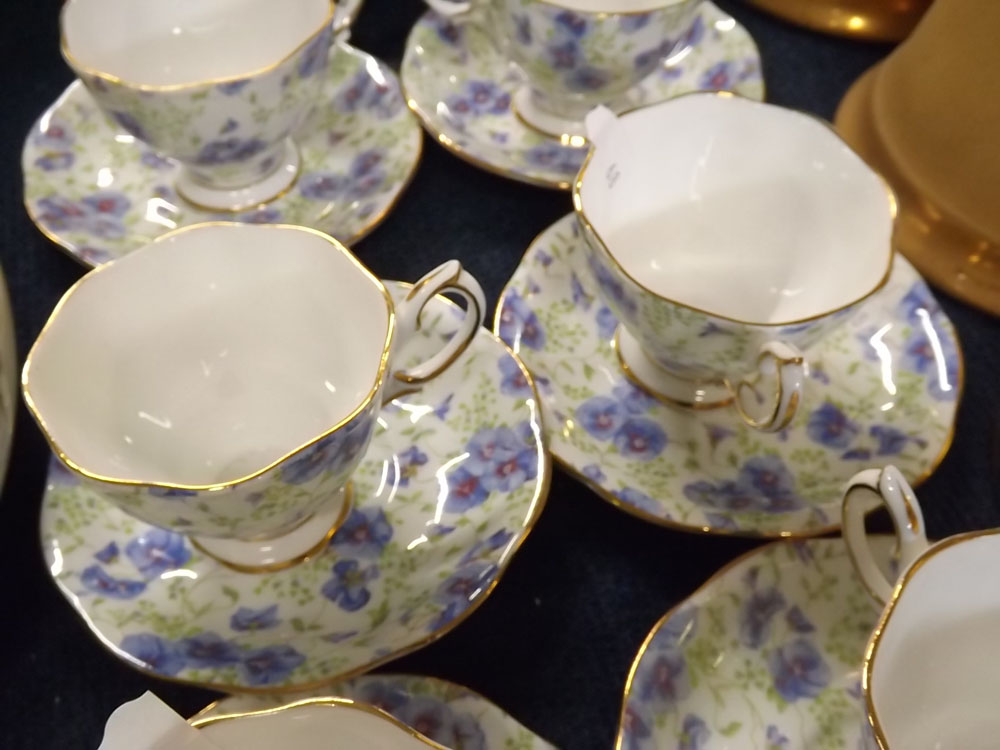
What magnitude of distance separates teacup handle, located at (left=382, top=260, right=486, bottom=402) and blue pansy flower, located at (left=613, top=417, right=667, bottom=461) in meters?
0.13

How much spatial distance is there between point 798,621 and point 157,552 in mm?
373

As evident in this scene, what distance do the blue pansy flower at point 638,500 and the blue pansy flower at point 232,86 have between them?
1.23ft

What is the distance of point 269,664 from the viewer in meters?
0.46

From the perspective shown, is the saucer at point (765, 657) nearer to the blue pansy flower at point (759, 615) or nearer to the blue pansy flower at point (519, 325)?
the blue pansy flower at point (759, 615)

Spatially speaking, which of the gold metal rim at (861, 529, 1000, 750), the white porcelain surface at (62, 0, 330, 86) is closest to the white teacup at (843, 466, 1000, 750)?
the gold metal rim at (861, 529, 1000, 750)

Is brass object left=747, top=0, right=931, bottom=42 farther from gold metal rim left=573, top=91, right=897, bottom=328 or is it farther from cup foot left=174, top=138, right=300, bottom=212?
cup foot left=174, top=138, right=300, bottom=212

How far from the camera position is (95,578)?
1.61 ft

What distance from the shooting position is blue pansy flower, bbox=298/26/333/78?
624 millimetres

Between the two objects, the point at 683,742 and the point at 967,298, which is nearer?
the point at 683,742

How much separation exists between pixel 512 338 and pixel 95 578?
296 millimetres

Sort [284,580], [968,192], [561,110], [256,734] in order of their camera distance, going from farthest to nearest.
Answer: [561,110] < [968,192] < [284,580] < [256,734]

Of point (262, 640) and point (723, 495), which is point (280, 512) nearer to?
point (262, 640)

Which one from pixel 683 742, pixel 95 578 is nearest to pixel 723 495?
pixel 683 742

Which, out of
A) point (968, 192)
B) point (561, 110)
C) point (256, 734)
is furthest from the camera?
point (561, 110)
